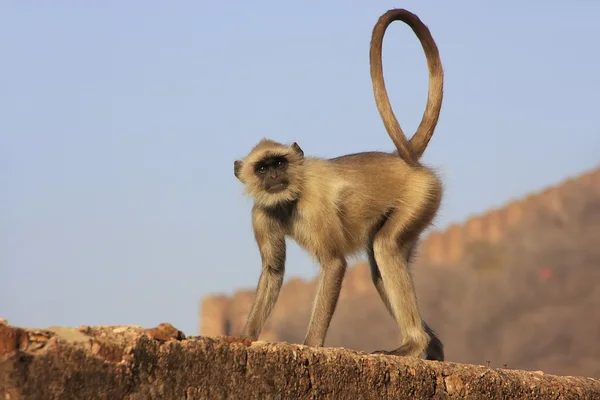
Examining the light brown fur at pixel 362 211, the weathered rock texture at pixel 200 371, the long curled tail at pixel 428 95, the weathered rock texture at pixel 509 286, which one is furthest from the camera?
the weathered rock texture at pixel 509 286

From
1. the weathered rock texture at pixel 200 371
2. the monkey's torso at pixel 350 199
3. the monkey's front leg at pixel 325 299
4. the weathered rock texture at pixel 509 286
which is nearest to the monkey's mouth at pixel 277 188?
the monkey's torso at pixel 350 199

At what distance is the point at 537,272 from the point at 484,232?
182 cm

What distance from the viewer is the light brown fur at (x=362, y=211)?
18.6 ft

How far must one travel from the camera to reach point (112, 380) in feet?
9.66

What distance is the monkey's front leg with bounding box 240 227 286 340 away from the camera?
5691 millimetres

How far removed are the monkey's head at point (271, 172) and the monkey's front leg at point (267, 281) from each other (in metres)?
0.24

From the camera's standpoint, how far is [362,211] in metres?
5.93

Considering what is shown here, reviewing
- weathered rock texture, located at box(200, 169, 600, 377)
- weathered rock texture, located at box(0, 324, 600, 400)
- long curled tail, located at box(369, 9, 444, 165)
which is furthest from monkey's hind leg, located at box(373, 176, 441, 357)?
weathered rock texture, located at box(200, 169, 600, 377)

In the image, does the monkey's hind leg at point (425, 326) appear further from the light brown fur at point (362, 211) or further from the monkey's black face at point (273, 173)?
the monkey's black face at point (273, 173)

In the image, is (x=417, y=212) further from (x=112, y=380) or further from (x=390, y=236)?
(x=112, y=380)

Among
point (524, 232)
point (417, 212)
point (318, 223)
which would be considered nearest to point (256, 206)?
point (318, 223)

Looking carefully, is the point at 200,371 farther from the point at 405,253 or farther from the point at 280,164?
the point at 280,164

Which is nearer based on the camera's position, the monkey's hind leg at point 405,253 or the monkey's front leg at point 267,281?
the monkey's hind leg at point 405,253

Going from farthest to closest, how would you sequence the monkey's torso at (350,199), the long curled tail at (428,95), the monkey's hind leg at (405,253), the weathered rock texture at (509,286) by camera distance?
the weathered rock texture at (509,286), the long curled tail at (428,95), the monkey's torso at (350,199), the monkey's hind leg at (405,253)
